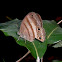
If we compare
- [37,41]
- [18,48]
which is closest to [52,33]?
[37,41]

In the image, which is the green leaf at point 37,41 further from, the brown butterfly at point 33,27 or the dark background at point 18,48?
the dark background at point 18,48

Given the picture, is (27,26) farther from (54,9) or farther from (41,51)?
(54,9)

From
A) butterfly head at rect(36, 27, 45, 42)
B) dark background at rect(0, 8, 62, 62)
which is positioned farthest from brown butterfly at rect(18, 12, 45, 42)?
dark background at rect(0, 8, 62, 62)

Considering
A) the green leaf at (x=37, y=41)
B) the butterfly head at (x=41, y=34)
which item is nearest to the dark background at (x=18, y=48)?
the green leaf at (x=37, y=41)

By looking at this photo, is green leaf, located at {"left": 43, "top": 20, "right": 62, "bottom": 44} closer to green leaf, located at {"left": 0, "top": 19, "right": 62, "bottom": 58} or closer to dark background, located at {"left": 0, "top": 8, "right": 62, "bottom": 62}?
green leaf, located at {"left": 0, "top": 19, "right": 62, "bottom": 58}

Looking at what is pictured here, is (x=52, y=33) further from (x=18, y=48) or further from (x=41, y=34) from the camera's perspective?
(x=18, y=48)

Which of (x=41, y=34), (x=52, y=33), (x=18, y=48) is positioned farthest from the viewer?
(x=18, y=48)
